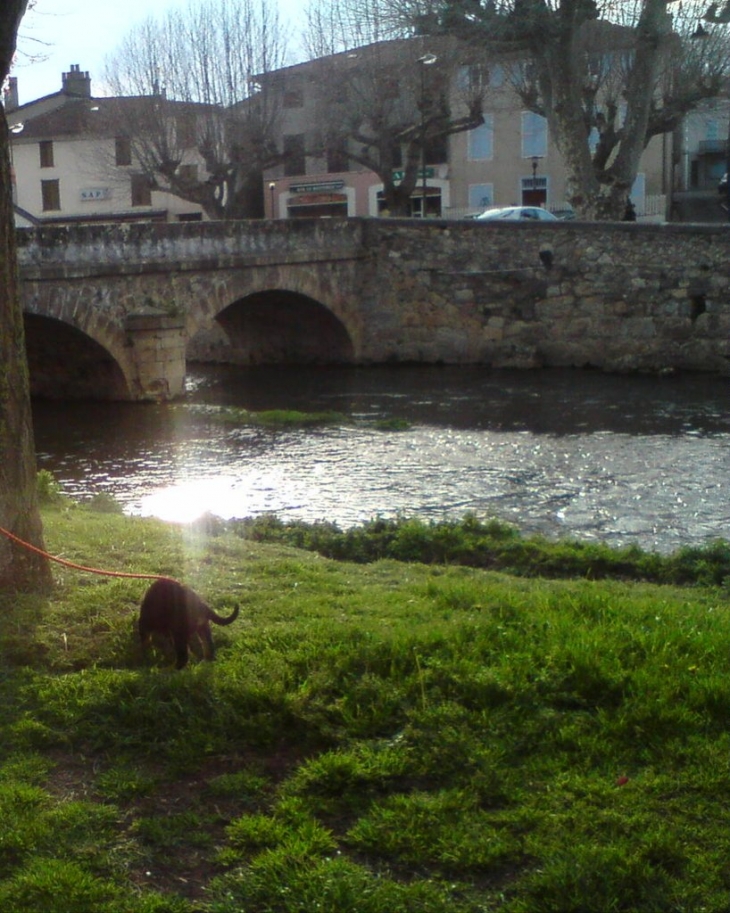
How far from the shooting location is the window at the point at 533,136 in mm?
48062

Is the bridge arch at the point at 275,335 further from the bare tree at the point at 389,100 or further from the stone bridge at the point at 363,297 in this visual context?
the bare tree at the point at 389,100

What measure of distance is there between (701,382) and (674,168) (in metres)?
28.6

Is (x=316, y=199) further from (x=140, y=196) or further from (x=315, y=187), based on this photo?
(x=140, y=196)

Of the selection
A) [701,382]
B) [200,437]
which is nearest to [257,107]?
[701,382]

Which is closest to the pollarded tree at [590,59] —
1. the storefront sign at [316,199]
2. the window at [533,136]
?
the window at [533,136]

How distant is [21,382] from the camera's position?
19.9 ft

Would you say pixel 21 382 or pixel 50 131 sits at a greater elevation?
pixel 50 131

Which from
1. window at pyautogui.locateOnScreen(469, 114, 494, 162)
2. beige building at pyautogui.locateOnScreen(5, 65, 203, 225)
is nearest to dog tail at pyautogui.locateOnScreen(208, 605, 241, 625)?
window at pyautogui.locateOnScreen(469, 114, 494, 162)

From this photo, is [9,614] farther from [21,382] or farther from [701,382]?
[701,382]

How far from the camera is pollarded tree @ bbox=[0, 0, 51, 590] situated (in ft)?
19.6

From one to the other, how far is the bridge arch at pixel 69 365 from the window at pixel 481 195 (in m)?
30.5

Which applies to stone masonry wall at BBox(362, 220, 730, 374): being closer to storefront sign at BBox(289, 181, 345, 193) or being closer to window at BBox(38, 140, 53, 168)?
storefront sign at BBox(289, 181, 345, 193)

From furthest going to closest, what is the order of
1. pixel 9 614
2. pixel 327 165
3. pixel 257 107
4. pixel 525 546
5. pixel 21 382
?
1. pixel 327 165
2. pixel 257 107
3. pixel 525 546
4. pixel 21 382
5. pixel 9 614

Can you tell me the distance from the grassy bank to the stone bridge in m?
14.1
